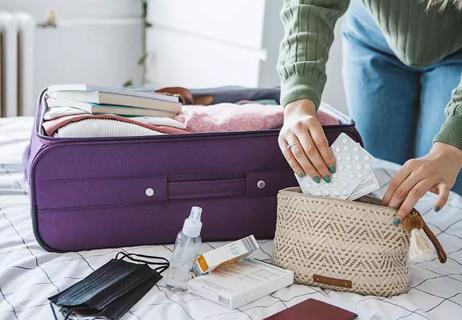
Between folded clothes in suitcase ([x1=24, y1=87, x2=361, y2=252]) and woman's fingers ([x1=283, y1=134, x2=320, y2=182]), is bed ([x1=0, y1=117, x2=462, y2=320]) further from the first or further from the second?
woman's fingers ([x1=283, y1=134, x2=320, y2=182])

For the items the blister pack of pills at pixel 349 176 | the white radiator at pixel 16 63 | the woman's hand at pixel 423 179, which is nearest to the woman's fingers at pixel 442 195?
the woman's hand at pixel 423 179

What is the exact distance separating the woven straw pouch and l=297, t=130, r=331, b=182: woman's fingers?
0.14ft

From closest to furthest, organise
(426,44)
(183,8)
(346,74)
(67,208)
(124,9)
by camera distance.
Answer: (67,208) → (426,44) → (346,74) → (183,8) → (124,9)

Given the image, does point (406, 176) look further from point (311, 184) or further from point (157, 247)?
point (157, 247)

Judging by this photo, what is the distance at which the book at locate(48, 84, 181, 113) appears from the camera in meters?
1.34

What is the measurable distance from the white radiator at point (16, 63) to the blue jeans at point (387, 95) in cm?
125

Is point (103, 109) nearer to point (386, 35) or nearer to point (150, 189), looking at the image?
point (150, 189)

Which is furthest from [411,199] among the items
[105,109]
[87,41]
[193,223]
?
[87,41]

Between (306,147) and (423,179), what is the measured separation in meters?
0.19

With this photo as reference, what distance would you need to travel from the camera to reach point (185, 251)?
45.8 inches

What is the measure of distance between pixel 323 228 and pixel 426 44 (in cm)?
63

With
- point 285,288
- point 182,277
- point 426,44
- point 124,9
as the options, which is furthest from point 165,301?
point 124,9

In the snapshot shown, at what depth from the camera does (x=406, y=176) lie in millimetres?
1113

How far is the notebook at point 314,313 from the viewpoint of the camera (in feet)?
3.32
